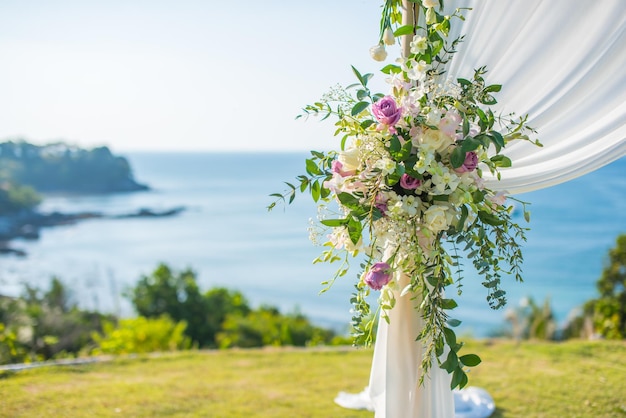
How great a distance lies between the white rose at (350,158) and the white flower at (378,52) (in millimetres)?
351

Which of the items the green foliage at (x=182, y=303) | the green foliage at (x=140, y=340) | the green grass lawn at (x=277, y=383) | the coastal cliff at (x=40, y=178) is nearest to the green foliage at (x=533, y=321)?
the green grass lawn at (x=277, y=383)

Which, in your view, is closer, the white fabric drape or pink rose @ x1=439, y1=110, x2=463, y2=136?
pink rose @ x1=439, y1=110, x2=463, y2=136

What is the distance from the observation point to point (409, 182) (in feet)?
6.02

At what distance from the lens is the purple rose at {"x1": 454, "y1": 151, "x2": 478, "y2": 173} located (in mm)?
1830

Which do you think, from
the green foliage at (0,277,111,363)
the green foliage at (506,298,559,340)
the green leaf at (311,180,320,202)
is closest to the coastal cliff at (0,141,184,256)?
the green foliage at (0,277,111,363)

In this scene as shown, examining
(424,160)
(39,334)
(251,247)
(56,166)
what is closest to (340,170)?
(424,160)

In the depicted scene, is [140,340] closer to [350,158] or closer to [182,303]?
[182,303]

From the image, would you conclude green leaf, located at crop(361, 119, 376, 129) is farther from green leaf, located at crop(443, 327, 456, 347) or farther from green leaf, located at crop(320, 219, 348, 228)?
green leaf, located at crop(443, 327, 456, 347)

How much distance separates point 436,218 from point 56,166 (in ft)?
67.2

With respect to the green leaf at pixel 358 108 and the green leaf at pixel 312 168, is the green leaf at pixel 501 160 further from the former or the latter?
the green leaf at pixel 312 168

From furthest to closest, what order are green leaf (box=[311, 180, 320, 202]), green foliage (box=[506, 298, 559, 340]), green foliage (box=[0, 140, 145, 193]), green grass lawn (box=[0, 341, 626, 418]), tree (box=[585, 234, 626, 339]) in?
green foliage (box=[0, 140, 145, 193]), green foliage (box=[506, 298, 559, 340]), tree (box=[585, 234, 626, 339]), green grass lawn (box=[0, 341, 626, 418]), green leaf (box=[311, 180, 320, 202])

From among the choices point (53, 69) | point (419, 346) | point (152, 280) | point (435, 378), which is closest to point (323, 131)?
point (419, 346)

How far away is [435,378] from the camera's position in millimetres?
2246

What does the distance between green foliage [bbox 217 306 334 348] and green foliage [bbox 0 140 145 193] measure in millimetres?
11682
